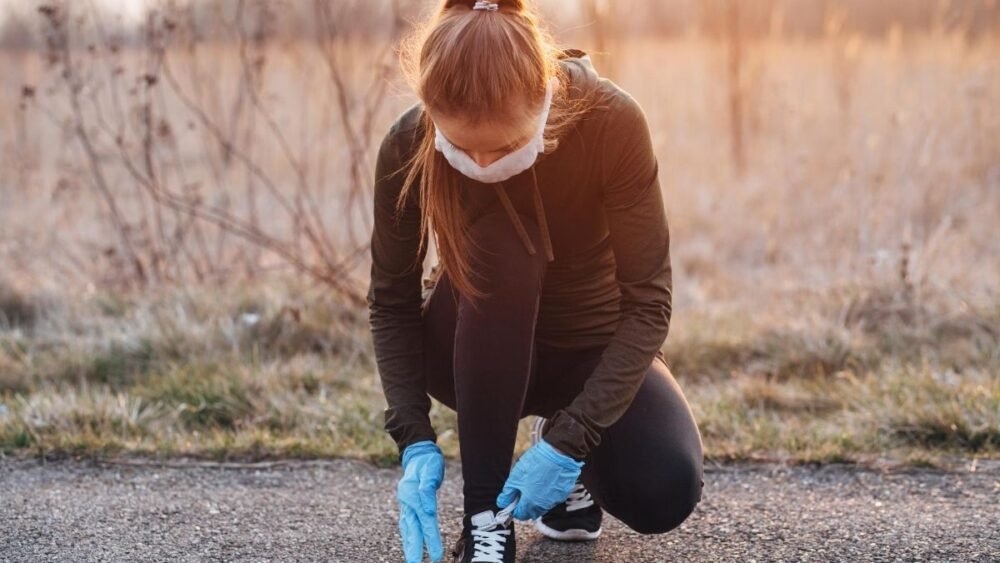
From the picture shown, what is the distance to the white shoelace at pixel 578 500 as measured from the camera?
210 centimetres

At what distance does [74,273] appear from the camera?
4.25 m

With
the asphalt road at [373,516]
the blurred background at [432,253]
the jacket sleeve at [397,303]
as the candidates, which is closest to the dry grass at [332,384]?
the blurred background at [432,253]

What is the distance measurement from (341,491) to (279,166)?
4.00 metres

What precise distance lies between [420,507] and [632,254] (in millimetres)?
586

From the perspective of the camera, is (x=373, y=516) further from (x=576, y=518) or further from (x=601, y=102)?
(x=601, y=102)

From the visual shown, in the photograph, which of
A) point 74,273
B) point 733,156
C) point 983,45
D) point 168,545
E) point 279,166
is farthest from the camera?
point 279,166

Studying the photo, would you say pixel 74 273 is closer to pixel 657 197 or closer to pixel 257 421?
pixel 257 421

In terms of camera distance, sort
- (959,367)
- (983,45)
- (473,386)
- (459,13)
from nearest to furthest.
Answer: (459,13), (473,386), (959,367), (983,45)

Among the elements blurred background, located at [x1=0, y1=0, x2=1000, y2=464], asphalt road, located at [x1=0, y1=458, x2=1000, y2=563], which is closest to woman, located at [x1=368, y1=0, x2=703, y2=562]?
asphalt road, located at [x1=0, y1=458, x2=1000, y2=563]

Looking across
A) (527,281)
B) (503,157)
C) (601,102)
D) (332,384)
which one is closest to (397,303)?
(527,281)

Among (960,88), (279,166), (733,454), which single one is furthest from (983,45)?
(279,166)

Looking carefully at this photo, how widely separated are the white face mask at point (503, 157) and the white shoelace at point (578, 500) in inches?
27.8

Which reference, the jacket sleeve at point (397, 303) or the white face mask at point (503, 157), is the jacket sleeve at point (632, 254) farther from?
the jacket sleeve at point (397, 303)

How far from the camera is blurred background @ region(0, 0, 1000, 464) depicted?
2.83 meters
